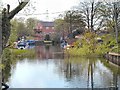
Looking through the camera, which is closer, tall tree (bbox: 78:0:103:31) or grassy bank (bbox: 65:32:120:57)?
grassy bank (bbox: 65:32:120:57)

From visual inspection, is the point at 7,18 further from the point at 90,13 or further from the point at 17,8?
the point at 90,13

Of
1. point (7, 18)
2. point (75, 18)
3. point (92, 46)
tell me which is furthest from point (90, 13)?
point (7, 18)

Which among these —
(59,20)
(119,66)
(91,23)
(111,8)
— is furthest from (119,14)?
(59,20)

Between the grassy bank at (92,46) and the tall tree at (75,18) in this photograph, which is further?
the tall tree at (75,18)

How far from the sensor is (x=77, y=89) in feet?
29.4

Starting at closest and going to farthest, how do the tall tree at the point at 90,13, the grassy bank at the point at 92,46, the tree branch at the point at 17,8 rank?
the tree branch at the point at 17,8 → the grassy bank at the point at 92,46 → the tall tree at the point at 90,13

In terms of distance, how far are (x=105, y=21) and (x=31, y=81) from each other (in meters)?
15.5

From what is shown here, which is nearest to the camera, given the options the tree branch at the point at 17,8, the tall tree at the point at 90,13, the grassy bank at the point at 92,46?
the tree branch at the point at 17,8

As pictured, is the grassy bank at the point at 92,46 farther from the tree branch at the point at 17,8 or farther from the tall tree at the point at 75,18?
the tree branch at the point at 17,8

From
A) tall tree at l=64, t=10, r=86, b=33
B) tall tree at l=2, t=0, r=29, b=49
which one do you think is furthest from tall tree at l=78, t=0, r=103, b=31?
tall tree at l=2, t=0, r=29, b=49

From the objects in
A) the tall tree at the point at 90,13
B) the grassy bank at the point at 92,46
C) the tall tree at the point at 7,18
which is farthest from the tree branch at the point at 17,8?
the tall tree at the point at 90,13

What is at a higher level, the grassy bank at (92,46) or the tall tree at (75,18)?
the tall tree at (75,18)

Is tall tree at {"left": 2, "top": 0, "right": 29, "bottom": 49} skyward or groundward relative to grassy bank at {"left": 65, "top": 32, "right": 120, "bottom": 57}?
skyward

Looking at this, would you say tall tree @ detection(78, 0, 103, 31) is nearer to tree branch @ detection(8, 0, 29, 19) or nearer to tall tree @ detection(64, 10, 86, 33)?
tall tree @ detection(64, 10, 86, 33)
